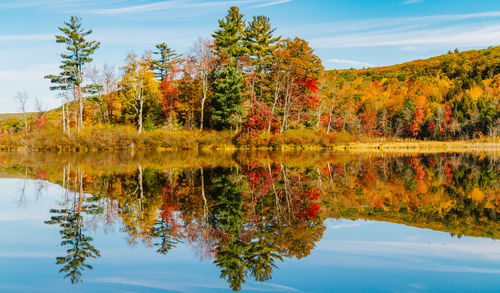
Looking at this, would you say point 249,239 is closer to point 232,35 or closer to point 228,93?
point 228,93

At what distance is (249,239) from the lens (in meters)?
6.83

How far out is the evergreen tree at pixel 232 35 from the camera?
4588 centimetres

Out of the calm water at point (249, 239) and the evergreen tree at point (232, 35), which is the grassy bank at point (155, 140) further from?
the calm water at point (249, 239)

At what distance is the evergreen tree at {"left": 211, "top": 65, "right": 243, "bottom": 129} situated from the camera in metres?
39.9

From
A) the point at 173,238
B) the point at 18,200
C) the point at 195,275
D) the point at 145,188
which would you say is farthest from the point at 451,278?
the point at 18,200

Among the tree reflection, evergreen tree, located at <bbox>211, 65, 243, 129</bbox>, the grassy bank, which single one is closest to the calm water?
the tree reflection

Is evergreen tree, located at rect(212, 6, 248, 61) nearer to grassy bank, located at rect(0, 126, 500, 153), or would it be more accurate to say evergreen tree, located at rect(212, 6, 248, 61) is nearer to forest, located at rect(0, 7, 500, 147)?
forest, located at rect(0, 7, 500, 147)

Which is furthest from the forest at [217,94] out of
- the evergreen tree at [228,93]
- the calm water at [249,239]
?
the calm water at [249,239]

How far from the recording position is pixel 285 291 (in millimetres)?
4812

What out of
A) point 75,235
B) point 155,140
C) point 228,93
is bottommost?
point 75,235

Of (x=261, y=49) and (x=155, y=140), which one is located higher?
(x=261, y=49)

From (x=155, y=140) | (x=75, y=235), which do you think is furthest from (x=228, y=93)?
(x=75, y=235)

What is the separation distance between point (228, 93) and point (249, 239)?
114ft

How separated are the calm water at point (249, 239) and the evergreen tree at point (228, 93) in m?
27.7
